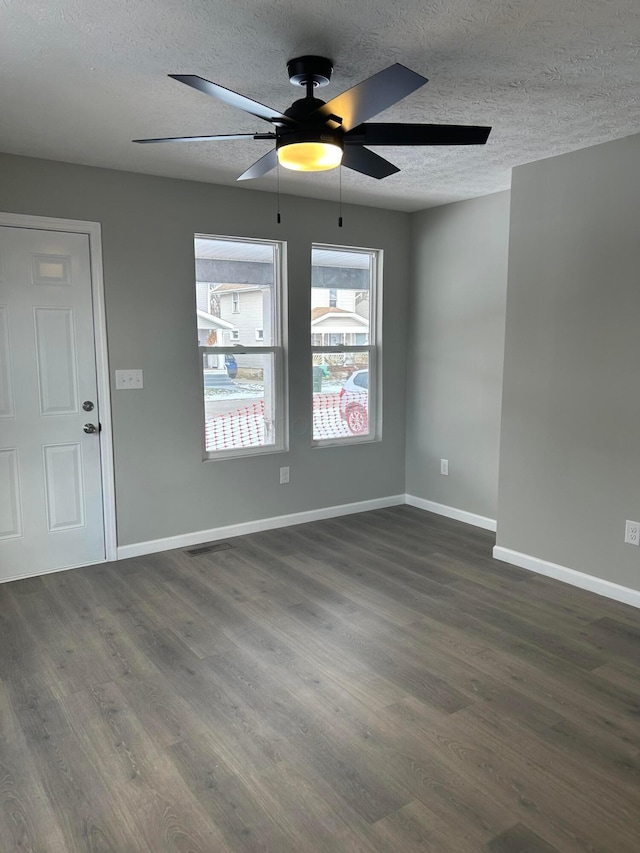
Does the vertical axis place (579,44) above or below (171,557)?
above

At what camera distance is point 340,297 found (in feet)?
16.0

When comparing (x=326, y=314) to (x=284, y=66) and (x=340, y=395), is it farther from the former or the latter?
(x=284, y=66)

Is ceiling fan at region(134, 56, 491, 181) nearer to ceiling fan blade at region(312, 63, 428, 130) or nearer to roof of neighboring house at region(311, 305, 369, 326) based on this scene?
ceiling fan blade at region(312, 63, 428, 130)

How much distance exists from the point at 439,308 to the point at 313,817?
12.7 ft

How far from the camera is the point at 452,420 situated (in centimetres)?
489

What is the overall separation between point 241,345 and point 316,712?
2.72m

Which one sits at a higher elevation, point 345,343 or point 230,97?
point 230,97

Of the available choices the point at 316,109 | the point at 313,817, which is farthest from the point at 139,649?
Result: the point at 316,109

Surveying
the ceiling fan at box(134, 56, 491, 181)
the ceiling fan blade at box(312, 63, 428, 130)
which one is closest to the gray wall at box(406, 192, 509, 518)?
the ceiling fan at box(134, 56, 491, 181)

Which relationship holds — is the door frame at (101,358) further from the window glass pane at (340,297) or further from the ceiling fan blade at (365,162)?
the ceiling fan blade at (365,162)

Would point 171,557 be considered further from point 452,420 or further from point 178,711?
point 452,420

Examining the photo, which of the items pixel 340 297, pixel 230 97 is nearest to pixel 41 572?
Result: pixel 340 297

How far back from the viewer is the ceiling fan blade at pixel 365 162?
234cm

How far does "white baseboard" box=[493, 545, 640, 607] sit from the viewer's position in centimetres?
329
